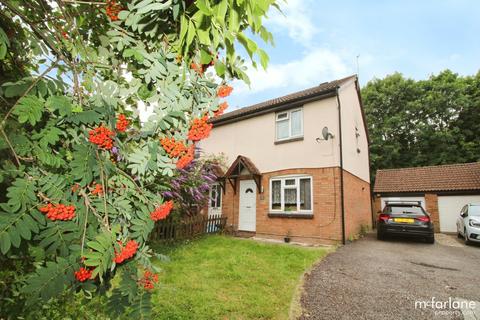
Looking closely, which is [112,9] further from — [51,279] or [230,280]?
[230,280]

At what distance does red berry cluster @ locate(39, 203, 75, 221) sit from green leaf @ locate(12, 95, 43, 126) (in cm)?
44

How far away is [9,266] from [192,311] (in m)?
2.50

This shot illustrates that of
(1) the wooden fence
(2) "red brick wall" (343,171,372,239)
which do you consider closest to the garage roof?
(2) "red brick wall" (343,171,372,239)

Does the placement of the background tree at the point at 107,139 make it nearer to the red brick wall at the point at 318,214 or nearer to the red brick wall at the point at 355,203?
the red brick wall at the point at 318,214

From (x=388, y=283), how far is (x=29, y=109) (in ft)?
21.5

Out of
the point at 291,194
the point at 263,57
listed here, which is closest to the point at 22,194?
the point at 263,57

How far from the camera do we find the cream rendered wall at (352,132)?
36.2 ft

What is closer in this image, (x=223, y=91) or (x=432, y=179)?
(x=223, y=91)

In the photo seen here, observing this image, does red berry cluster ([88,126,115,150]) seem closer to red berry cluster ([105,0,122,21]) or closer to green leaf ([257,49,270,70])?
red berry cluster ([105,0,122,21])

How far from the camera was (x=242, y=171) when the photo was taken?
1233cm

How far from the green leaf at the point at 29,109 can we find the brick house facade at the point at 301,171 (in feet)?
30.8

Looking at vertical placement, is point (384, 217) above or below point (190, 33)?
below

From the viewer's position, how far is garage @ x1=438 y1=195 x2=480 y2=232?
15.0 metres

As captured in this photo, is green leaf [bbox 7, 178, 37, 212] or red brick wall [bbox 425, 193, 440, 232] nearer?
green leaf [bbox 7, 178, 37, 212]
